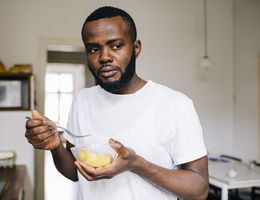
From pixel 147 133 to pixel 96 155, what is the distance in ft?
0.67

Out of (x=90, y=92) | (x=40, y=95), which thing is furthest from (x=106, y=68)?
(x=40, y=95)

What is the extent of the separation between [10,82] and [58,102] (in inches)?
186

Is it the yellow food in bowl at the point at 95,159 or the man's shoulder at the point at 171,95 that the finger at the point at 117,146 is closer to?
the yellow food in bowl at the point at 95,159

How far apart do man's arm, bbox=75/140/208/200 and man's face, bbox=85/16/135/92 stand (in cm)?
25

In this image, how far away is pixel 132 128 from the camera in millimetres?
948

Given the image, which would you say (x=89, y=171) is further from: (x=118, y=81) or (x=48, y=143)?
(x=118, y=81)

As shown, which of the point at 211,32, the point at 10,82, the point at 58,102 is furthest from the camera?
the point at 58,102

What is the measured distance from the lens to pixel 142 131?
94 cm

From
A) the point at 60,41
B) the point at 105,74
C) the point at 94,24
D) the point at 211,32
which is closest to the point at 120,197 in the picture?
the point at 105,74

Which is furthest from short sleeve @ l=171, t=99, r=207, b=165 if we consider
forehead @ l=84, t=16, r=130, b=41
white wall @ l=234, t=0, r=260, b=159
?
white wall @ l=234, t=0, r=260, b=159

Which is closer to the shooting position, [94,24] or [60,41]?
[94,24]

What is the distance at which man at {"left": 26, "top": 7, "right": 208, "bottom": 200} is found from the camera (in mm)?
876

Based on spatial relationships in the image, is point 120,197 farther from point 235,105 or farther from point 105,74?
point 235,105

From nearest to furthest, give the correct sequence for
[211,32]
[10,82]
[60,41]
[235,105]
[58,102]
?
[10,82] → [60,41] → [211,32] → [235,105] → [58,102]
